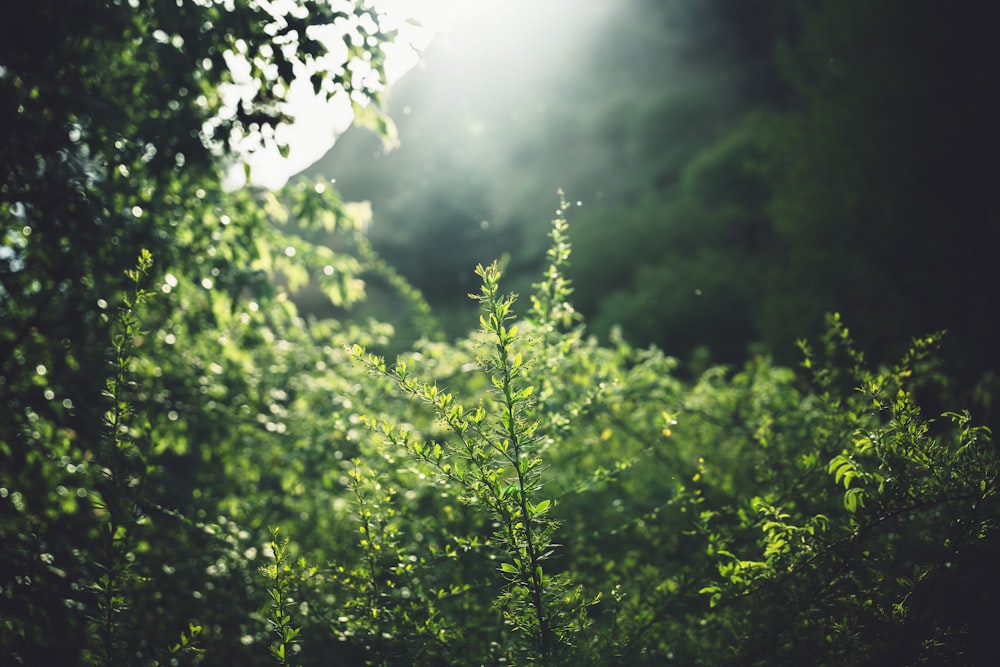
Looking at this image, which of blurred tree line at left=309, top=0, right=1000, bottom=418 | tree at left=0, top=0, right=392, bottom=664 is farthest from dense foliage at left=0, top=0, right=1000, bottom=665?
blurred tree line at left=309, top=0, right=1000, bottom=418

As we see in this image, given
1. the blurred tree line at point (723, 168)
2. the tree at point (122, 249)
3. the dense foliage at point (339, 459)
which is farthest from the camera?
the blurred tree line at point (723, 168)

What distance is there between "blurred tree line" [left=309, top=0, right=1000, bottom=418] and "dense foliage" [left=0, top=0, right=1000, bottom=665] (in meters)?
1.46

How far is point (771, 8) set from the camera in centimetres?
1552

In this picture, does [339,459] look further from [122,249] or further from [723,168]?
[723,168]

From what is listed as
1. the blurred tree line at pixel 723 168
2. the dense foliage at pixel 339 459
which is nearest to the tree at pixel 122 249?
the dense foliage at pixel 339 459

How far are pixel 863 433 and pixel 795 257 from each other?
8.84 m

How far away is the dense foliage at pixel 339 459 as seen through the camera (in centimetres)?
156

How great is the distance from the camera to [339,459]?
10.2ft

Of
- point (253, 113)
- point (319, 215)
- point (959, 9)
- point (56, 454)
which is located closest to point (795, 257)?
point (959, 9)

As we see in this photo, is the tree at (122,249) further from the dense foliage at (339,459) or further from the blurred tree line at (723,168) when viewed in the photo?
the blurred tree line at (723,168)

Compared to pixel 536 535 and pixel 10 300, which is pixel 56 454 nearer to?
pixel 10 300

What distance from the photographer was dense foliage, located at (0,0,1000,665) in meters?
1.56

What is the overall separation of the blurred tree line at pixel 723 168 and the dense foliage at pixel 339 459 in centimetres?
146

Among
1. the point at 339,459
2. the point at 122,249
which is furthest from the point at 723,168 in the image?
the point at 122,249
